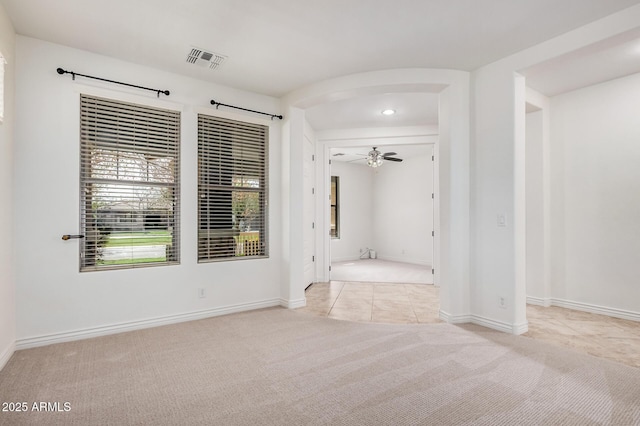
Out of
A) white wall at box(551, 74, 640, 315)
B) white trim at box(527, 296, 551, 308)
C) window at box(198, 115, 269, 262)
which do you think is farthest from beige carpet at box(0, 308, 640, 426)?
white wall at box(551, 74, 640, 315)

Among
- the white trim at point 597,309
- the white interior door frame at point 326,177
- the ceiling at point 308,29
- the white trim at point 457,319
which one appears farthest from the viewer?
the white interior door frame at point 326,177

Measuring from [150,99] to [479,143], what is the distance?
3.62m

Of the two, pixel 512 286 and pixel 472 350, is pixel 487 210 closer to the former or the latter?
pixel 512 286

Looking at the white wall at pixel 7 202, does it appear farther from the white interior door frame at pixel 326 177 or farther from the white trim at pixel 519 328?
the white trim at pixel 519 328

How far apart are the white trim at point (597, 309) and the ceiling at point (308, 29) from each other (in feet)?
10.5

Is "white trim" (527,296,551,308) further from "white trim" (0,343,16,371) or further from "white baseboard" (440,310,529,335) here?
"white trim" (0,343,16,371)

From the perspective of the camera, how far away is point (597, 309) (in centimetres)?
400

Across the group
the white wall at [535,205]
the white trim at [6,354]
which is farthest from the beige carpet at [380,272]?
the white trim at [6,354]

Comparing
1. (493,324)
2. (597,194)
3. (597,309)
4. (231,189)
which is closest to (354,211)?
(231,189)

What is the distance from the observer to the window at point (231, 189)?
3.95 metres

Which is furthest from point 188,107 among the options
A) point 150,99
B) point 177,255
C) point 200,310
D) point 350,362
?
point 350,362

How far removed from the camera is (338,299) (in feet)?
15.9

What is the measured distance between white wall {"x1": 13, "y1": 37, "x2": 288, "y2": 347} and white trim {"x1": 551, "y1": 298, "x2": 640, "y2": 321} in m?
4.66

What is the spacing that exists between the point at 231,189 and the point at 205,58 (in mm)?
1503
